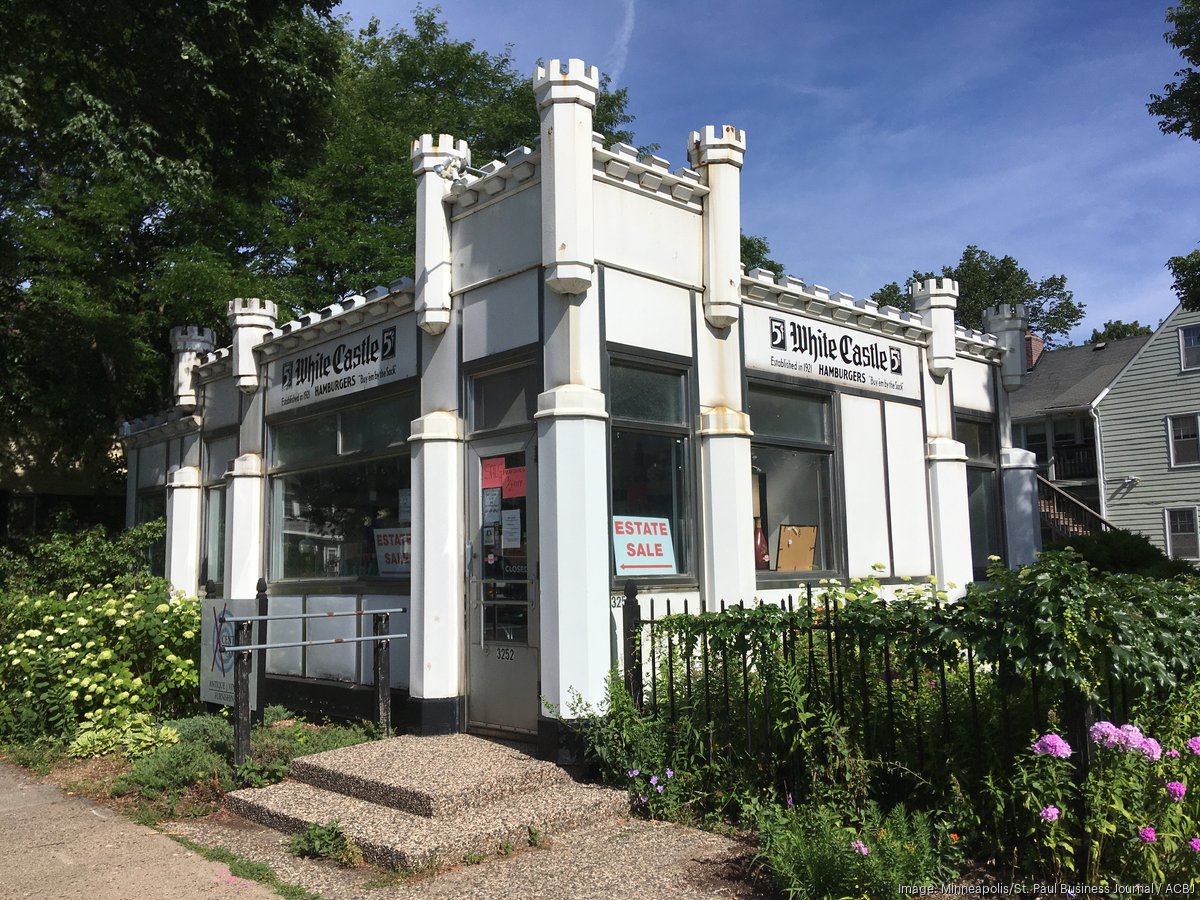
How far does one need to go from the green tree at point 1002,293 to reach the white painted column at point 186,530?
2014 inches

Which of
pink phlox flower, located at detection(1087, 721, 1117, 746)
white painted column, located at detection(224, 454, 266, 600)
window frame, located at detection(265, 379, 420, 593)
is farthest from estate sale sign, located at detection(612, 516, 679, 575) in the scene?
white painted column, located at detection(224, 454, 266, 600)

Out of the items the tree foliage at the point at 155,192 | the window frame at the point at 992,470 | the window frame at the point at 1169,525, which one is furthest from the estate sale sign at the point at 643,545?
the window frame at the point at 1169,525

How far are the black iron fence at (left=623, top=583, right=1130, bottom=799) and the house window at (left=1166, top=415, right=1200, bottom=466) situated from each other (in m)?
27.1

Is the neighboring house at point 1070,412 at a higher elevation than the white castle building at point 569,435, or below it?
higher

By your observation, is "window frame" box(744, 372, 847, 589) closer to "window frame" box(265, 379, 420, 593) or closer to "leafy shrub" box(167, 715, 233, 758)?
"window frame" box(265, 379, 420, 593)

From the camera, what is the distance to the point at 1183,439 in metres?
29.4

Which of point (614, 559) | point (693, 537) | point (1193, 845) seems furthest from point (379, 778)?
point (1193, 845)

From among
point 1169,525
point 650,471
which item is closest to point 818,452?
point 650,471

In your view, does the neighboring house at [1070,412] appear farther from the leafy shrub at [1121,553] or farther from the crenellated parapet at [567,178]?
the crenellated parapet at [567,178]

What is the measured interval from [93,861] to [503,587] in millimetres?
3412

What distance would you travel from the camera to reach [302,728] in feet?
29.9

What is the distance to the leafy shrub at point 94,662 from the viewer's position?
945cm

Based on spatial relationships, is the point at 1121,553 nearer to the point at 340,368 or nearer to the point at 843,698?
the point at 843,698

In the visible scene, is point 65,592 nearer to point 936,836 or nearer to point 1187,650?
point 936,836
